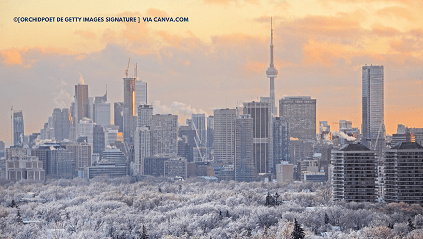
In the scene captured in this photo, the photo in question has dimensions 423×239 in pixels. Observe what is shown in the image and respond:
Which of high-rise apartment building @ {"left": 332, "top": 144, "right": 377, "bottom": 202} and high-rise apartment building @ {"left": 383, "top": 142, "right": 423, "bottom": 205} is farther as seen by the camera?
high-rise apartment building @ {"left": 332, "top": 144, "right": 377, "bottom": 202}

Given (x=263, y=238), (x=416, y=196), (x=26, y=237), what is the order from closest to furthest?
(x=263, y=238) → (x=26, y=237) → (x=416, y=196)

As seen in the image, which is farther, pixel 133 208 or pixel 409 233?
pixel 133 208

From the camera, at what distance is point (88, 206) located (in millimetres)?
117875

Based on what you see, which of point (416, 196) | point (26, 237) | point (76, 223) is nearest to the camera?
point (26, 237)

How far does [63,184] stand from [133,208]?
73895 millimetres

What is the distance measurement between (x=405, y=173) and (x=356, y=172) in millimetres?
6439

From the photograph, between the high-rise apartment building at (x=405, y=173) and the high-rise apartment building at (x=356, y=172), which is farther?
the high-rise apartment building at (x=356, y=172)

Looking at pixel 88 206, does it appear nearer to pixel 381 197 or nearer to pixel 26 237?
pixel 26 237

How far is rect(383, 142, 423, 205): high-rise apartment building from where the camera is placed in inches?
4183

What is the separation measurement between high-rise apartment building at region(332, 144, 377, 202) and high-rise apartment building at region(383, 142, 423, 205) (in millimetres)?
2166

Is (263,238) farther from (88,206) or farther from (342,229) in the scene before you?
(88,206)

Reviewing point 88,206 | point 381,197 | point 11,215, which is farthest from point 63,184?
point 381,197

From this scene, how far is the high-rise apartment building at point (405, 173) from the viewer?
10625cm

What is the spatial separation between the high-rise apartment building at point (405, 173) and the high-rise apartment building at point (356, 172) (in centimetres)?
217
